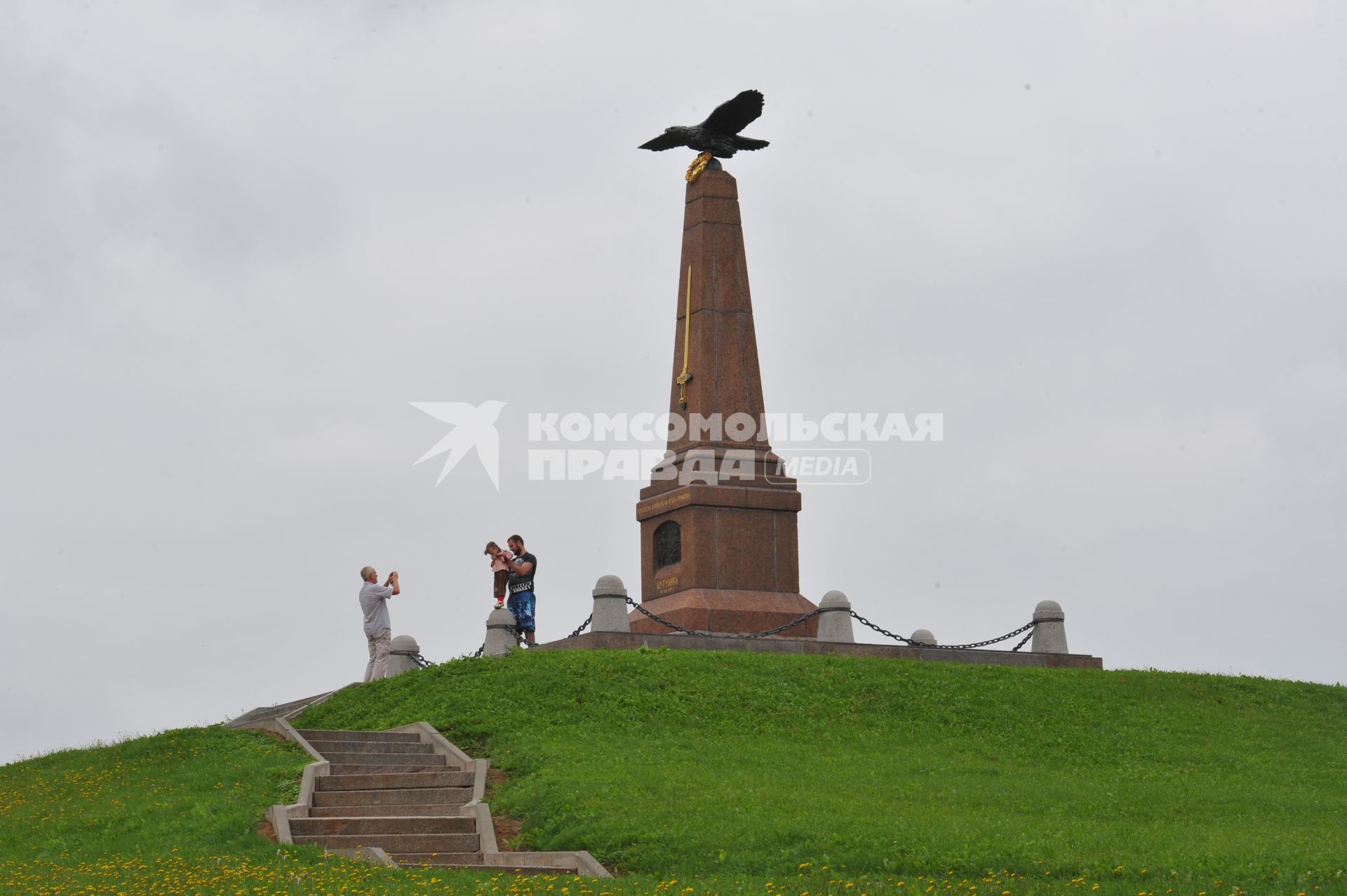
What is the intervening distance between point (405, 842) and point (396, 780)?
5.03 ft

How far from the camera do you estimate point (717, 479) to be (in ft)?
75.5

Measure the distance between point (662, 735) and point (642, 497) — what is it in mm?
7859

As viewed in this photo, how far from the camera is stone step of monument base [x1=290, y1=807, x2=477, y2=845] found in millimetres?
14141

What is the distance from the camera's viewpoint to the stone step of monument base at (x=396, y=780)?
50.5 feet

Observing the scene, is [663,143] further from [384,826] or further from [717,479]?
[384,826]

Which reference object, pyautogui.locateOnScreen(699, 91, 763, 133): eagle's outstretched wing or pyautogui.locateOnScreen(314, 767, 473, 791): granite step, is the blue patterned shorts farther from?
pyautogui.locateOnScreen(699, 91, 763, 133): eagle's outstretched wing

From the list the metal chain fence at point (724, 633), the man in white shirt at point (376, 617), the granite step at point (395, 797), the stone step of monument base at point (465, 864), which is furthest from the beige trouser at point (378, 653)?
the stone step of monument base at point (465, 864)

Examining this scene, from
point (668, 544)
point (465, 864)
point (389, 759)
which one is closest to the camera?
point (465, 864)

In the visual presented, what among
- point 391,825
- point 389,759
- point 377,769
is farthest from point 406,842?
point 389,759

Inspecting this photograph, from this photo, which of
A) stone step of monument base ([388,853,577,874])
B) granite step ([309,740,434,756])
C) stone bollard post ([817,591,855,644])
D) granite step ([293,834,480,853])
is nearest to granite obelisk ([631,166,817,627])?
stone bollard post ([817,591,855,644])

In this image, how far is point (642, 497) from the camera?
24172 millimetres

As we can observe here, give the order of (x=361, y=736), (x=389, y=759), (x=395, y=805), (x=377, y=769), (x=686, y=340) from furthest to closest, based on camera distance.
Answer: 1. (x=686, y=340)
2. (x=361, y=736)
3. (x=389, y=759)
4. (x=377, y=769)
5. (x=395, y=805)

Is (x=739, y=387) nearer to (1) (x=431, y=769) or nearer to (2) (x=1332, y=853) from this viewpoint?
(1) (x=431, y=769)

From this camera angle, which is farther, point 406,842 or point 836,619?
point 836,619
